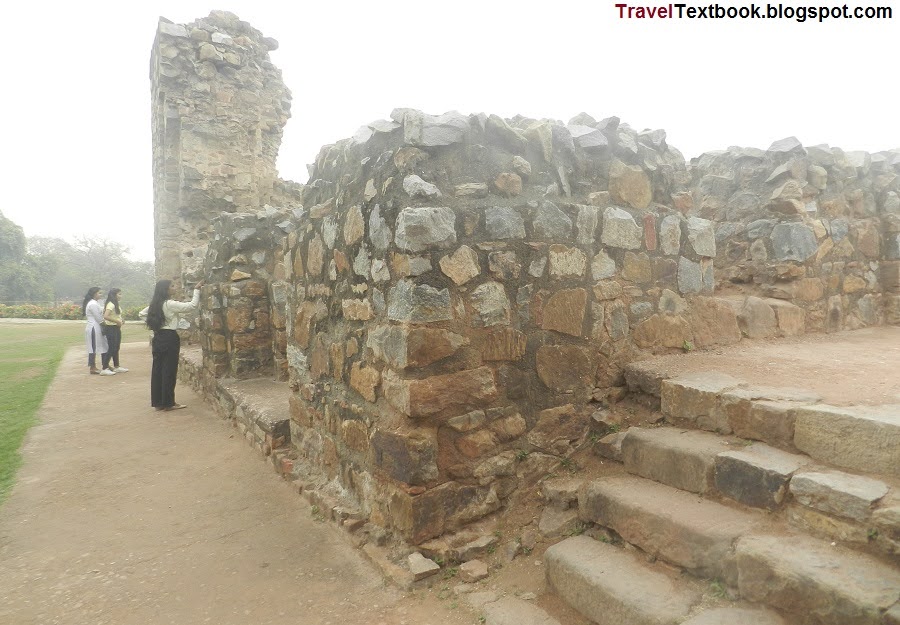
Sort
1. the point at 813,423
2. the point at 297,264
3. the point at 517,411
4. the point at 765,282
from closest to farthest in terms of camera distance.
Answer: the point at 813,423, the point at 517,411, the point at 297,264, the point at 765,282

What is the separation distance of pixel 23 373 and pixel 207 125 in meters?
6.01

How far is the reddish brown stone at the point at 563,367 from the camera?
113 inches

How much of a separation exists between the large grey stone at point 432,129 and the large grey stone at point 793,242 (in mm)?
3076

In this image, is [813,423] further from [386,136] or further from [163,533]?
[163,533]

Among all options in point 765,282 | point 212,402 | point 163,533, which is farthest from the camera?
point 212,402

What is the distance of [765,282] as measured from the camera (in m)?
4.41

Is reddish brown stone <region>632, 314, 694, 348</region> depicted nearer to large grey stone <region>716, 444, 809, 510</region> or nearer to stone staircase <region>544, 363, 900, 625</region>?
stone staircase <region>544, 363, 900, 625</region>

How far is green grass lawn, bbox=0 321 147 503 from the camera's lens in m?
5.06

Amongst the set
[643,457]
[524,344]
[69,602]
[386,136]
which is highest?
[386,136]

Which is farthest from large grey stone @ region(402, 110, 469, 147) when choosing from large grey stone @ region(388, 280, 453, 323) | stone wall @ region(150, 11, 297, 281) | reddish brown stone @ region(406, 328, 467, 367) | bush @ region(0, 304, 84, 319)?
bush @ region(0, 304, 84, 319)

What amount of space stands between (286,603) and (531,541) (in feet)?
3.95

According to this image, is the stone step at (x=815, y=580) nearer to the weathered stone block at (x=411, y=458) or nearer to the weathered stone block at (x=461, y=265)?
the weathered stone block at (x=411, y=458)

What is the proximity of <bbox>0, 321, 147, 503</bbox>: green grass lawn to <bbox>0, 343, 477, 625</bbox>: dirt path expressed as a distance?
180mm

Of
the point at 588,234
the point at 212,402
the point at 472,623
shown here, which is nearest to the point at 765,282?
the point at 588,234
